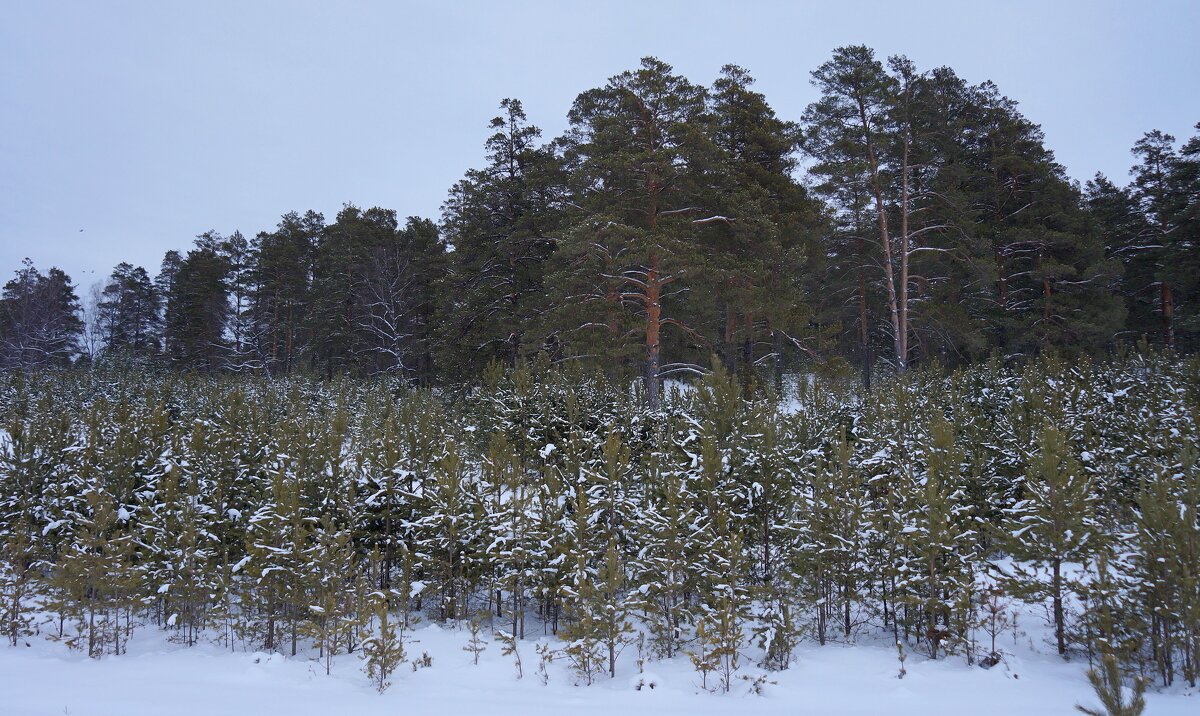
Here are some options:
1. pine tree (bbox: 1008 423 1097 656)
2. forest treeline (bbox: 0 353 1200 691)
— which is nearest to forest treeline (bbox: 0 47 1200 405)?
forest treeline (bbox: 0 353 1200 691)

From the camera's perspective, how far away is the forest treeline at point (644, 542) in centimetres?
612

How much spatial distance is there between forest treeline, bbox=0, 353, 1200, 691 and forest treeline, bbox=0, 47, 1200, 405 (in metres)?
6.95

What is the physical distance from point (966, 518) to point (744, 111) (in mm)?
15802

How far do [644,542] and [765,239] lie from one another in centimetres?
1077

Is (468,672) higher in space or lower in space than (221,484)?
lower

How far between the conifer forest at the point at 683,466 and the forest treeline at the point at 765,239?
150 mm

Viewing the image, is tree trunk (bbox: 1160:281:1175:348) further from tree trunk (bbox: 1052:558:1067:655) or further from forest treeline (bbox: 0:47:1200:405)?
tree trunk (bbox: 1052:558:1067:655)

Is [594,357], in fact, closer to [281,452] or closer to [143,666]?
[281,452]

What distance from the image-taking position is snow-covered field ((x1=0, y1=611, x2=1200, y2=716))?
5.37 metres

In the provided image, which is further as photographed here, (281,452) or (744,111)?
(744,111)

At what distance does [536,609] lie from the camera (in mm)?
8227

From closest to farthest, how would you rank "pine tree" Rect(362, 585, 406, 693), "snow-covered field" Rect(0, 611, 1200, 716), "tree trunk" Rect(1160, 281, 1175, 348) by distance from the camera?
"snow-covered field" Rect(0, 611, 1200, 716)
"pine tree" Rect(362, 585, 406, 693)
"tree trunk" Rect(1160, 281, 1175, 348)

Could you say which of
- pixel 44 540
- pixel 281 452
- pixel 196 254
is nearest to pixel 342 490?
pixel 281 452

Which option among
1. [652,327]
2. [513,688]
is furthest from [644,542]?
[652,327]
